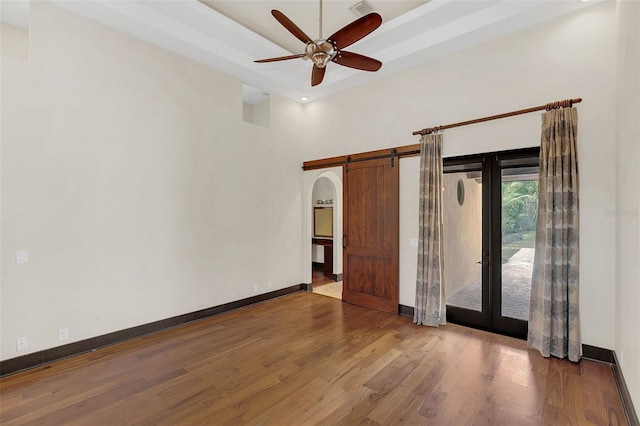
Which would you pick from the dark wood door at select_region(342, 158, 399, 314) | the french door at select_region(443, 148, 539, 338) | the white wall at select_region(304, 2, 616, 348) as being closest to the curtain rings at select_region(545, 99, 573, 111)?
the white wall at select_region(304, 2, 616, 348)

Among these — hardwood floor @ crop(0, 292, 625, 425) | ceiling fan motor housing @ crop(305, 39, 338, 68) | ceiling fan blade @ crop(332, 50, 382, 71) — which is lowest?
hardwood floor @ crop(0, 292, 625, 425)

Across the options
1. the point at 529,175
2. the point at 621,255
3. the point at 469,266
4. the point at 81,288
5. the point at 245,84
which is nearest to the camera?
the point at 621,255

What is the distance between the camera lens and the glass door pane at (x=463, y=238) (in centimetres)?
406

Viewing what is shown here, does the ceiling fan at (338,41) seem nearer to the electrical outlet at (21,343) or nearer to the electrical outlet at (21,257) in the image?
the electrical outlet at (21,257)

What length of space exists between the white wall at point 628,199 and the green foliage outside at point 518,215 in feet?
2.52

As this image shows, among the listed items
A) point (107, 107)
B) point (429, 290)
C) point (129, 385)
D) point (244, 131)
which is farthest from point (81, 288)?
point (429, 290)

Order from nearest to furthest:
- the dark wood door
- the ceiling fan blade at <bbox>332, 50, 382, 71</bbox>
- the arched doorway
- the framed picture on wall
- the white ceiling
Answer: the ceiling fan blade at <bbox>332, 50, 382, 71</bbox> < the white ceiling < the dark wood door < the arched doorway < the framed picture on wall

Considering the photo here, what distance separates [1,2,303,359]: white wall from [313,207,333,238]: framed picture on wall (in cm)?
270

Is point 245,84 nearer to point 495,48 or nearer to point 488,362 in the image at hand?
point 495,48

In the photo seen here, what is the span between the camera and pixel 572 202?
125 inches

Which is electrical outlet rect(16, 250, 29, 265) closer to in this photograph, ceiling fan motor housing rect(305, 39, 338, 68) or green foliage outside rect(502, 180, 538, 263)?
ceiling fan motor housing rect(305, 39, 338, 68)

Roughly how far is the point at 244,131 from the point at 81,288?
127 inches

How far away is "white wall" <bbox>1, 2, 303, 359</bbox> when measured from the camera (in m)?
3.06

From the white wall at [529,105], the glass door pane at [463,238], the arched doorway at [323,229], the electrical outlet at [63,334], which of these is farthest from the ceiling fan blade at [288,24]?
the electrical outlet at [63,334]
